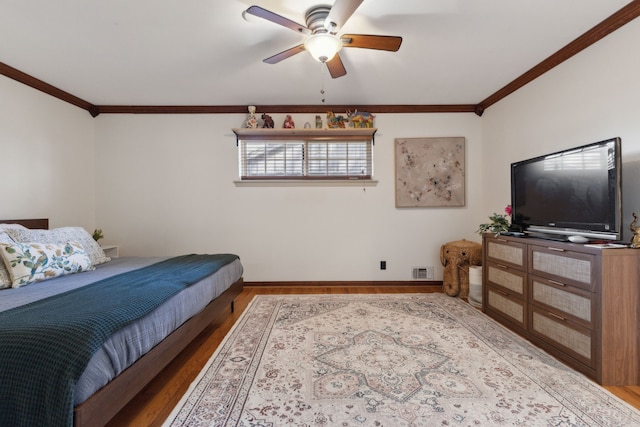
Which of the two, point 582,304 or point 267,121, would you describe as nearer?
point 582,304

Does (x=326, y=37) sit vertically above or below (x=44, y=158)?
above

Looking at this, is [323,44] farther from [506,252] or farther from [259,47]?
[506,252]

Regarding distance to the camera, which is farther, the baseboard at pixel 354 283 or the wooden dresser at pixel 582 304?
the baseboard at pixel 354 283

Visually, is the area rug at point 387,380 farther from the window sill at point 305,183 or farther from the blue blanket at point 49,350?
the window sill at point 305,183

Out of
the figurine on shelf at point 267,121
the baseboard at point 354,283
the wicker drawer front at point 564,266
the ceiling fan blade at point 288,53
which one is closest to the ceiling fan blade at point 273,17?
the ceiling fan blade at point 288,53

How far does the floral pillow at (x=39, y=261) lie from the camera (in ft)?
6.25

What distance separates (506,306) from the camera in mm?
2525

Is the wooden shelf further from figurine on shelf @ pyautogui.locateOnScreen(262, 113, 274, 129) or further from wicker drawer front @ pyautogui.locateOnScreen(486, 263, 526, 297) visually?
wicker drawer front @ pyautogui.locateOnScreen(486, 263, 526, 297)

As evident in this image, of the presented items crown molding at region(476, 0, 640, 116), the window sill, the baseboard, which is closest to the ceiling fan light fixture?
the window sill

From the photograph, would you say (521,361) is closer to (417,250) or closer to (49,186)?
(417,250)

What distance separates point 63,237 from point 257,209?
1984 millimetres

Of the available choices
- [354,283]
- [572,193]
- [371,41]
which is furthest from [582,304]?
[354,283]

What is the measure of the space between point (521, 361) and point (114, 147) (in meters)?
5.01

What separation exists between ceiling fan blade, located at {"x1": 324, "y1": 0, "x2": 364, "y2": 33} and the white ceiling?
220 mm
